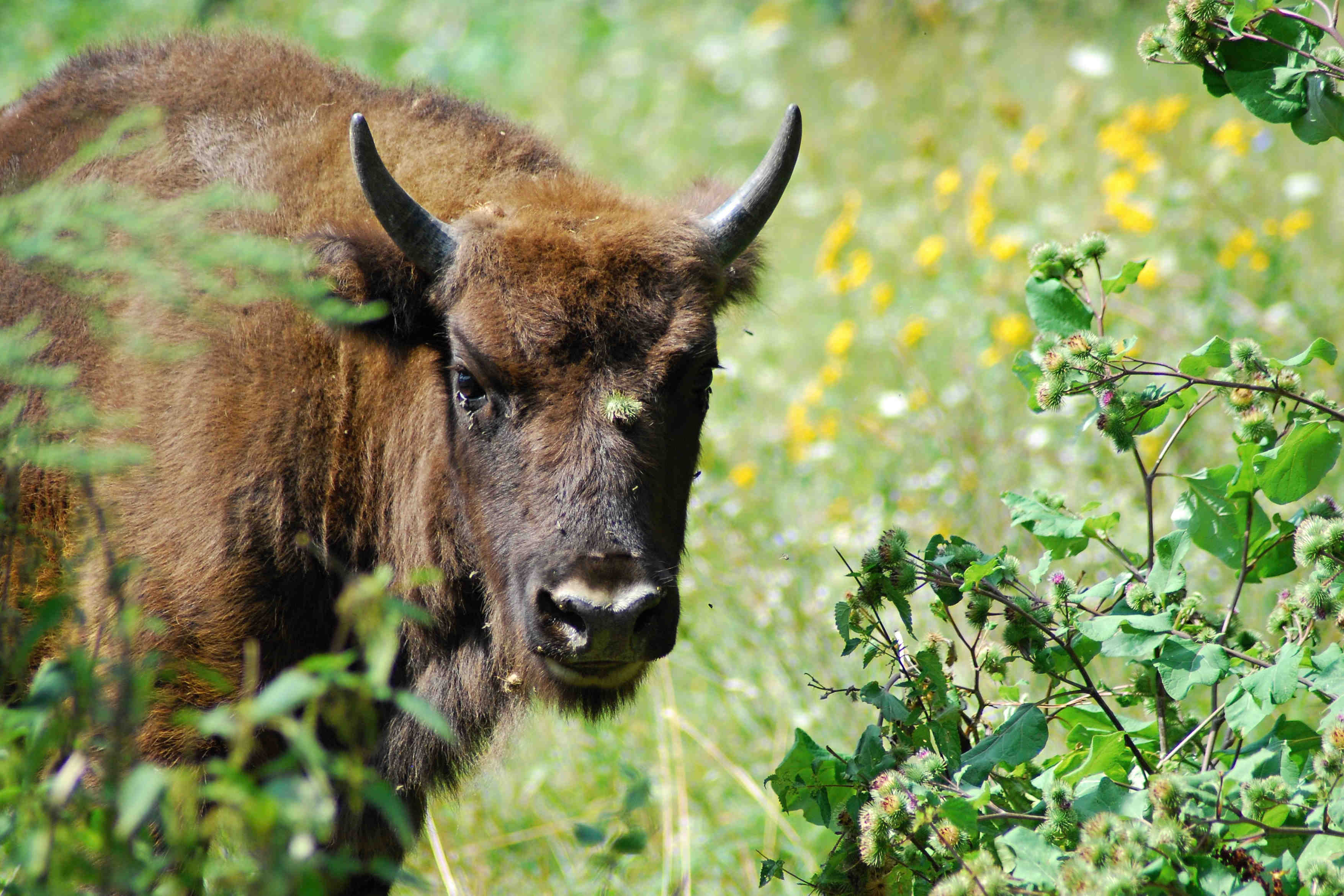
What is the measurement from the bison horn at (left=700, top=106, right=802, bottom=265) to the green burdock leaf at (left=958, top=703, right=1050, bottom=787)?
1.78 metres

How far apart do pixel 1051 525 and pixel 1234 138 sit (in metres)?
4.47

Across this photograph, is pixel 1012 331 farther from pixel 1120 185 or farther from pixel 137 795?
pixel 137 795

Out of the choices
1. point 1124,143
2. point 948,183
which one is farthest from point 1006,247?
point 1124,143

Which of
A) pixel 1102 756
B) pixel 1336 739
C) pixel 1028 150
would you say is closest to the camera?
pixel 1336 739

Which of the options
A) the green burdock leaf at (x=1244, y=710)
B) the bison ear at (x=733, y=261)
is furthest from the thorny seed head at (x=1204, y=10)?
the bison ear at (x=733, y=261)

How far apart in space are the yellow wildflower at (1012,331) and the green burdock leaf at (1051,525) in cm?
324

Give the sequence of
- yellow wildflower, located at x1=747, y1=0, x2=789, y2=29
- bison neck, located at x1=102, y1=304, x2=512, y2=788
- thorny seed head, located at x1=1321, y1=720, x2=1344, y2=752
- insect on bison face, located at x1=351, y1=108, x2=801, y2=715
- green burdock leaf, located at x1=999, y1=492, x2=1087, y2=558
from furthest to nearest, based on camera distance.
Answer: yellow wildflower, located at x1=747, y1=0, x2=789, y2=29
bison neck, located at x1=102, y1=304, x2=512, y2=788
insect on bison face, located at x1=351, y1=108, x2=801, y2=715
green burdock leaf, located at x1=999, y1=492, x2=1087, y2=558
thorny seed head, located at x1=1321, y1=720, x2=1344, y2=752

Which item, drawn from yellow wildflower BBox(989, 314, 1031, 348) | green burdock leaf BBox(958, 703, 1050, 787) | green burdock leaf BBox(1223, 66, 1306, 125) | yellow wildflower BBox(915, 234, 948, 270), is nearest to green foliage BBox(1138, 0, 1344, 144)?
green burdock leaf BBox(1223, 66, 1306, 125)

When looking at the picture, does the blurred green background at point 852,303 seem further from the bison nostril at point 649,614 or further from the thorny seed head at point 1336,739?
the thorny seed head at point 1336,739

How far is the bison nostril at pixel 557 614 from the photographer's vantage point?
2967 mm

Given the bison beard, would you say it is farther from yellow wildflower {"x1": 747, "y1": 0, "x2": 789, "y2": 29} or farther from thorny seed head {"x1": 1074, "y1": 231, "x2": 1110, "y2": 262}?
yellow wildflower {"x1": 747, "y1": 0, "x2": 789, "y2": 29}

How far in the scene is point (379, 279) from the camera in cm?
336

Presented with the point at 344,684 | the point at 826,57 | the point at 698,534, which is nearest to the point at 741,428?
the point at 698,534

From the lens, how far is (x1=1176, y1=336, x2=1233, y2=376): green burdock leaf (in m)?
2.50
